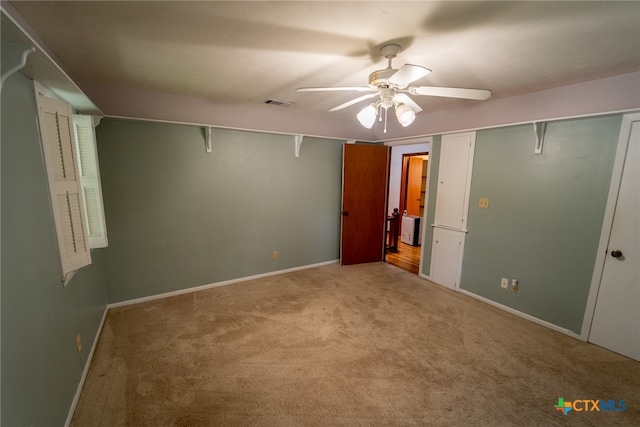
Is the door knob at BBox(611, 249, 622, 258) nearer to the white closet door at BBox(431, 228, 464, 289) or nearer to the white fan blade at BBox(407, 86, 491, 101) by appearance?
the white closet door at BBox(431, 228, 464, 289)

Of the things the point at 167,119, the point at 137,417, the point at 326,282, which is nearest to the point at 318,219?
the point at 326,282

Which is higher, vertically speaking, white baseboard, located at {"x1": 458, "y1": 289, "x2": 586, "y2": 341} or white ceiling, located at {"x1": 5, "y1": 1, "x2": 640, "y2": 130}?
white ceiling, located at {"x1": 5, "y1": 1, "x2": 640, "y2": 130}

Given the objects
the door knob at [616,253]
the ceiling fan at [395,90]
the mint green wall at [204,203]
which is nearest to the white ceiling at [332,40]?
the ceiling fan at [395,90]

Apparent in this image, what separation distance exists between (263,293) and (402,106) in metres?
2.61

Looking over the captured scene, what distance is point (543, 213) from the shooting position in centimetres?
262

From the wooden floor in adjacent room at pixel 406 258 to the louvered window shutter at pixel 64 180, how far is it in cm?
394

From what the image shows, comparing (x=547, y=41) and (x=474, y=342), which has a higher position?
(x=547, y=41)

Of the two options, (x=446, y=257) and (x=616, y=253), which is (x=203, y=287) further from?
(x=616, y=253)

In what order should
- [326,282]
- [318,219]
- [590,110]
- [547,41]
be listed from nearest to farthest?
[547,41]
[590,110]
[326,282]
[318,219]

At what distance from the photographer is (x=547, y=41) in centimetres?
167

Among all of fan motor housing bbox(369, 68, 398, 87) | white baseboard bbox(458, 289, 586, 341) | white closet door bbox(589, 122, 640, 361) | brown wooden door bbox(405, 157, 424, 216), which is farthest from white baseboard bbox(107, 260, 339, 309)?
white closet door bbox(589, 122, 640, 361)

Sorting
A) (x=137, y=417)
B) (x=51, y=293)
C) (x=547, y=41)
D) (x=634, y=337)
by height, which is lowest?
(x=137, y=417)

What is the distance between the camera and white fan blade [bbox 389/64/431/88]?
1407 mm

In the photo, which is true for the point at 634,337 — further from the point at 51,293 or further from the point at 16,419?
the point at 51,293
